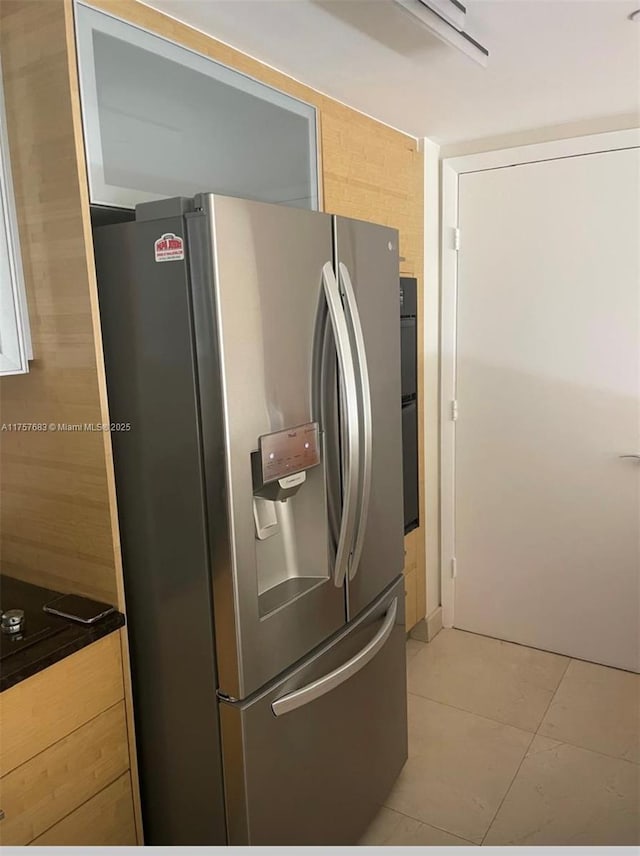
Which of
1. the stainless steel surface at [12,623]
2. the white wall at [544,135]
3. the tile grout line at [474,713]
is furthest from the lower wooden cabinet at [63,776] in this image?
the white wall at [544,135]

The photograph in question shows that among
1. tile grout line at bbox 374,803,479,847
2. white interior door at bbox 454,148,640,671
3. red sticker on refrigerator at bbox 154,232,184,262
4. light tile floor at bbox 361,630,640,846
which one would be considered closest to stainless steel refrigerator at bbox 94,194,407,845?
red sticker on refrigerator at bbox 154,232,184,262

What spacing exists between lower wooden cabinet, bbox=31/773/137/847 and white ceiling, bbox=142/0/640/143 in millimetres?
1837

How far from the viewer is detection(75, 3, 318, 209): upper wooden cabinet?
149 cm

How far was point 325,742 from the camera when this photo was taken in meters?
1.73

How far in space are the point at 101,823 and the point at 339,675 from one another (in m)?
0.64

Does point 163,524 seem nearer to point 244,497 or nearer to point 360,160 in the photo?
point 244,497

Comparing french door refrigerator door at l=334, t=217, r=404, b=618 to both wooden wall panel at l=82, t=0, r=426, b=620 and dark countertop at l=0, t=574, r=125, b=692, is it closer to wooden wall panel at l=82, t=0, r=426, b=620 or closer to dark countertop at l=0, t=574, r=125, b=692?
wooden wall panel at l=82, t=0, r=426, b=620

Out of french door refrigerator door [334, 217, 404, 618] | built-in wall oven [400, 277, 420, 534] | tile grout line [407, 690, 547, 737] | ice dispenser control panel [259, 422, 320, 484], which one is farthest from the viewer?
built-in wall oven [400, 277, 420, 534]

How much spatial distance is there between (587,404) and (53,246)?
7.06ft

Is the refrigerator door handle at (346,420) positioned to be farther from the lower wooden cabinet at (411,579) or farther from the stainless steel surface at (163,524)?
the lower wooden cabinet at (411,579)

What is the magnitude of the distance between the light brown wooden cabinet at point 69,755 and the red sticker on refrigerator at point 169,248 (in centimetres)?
86

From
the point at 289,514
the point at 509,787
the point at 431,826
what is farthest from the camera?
the point at 509,787

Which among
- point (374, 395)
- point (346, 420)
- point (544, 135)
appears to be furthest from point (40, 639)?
point (544, 135)

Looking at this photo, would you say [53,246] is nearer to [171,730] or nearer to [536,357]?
[171,730]
